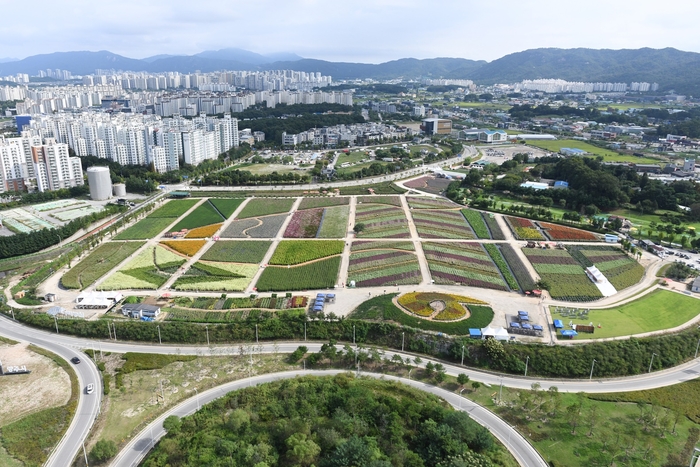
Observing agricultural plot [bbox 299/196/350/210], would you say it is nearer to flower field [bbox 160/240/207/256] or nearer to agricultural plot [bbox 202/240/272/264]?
agricultural plot [bbox 202/240/272/264]

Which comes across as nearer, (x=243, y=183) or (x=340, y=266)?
(x=340, y=266)

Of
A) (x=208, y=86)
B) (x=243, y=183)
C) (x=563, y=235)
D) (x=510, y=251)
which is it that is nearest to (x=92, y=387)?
(x=510, y=251)

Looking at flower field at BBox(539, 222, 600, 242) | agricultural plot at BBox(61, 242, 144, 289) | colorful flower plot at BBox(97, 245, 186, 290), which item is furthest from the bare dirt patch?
flower field at BBox(539, 222, 600, 242)

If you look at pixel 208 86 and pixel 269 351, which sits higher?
pixel 208 86

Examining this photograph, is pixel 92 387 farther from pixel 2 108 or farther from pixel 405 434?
pixel 2 108

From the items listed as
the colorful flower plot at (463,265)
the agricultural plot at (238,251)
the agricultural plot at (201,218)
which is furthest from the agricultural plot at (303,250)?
the agricultural plot at (201,218)
